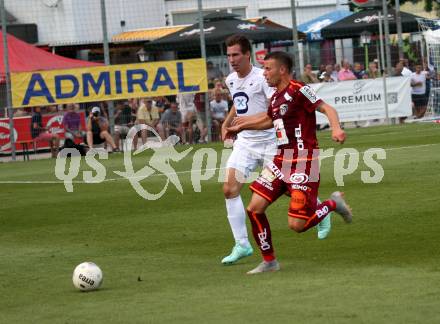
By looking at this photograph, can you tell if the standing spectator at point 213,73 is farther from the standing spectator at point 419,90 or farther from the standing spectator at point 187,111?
the standing spectator at point 419,90

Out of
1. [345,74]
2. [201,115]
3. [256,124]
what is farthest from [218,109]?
[256,124]

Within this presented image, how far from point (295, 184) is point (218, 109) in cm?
2183

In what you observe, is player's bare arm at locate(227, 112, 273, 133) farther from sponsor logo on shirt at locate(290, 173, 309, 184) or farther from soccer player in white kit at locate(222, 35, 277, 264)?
soccer player in white kit at locate(222, 35, 277, 264)

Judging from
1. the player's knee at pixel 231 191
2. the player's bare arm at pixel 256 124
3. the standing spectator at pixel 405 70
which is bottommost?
the player's knee at pixel 231 191

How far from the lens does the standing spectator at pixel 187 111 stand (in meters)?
31.6

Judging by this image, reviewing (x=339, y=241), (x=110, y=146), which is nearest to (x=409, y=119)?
(x=110, y=146)

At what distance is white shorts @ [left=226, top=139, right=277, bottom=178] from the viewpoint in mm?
12203

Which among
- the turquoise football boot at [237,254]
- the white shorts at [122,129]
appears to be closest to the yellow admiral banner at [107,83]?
the white shorts at [122,129]

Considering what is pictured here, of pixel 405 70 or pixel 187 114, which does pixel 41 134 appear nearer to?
pixel 187 114

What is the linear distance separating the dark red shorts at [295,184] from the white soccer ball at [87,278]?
5.74 feet

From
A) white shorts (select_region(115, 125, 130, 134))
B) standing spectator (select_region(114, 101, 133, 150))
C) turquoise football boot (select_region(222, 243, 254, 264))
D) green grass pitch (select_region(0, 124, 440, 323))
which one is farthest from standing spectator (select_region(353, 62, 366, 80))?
turquoise football boot (select_region(222, 243, 254, 264))

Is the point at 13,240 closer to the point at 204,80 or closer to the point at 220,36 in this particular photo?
the point at 204,80

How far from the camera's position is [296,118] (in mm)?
10477

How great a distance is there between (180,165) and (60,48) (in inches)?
805
